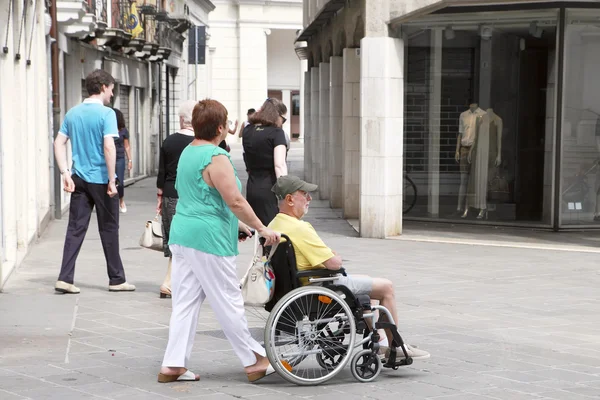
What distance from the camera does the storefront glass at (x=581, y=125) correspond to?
1580 cm

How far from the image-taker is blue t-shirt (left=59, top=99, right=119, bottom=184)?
9.62 m

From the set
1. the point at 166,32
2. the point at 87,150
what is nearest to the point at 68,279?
the point at 87,150

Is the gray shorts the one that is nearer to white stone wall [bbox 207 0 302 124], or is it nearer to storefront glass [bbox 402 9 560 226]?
storefront glass [bbox 402 9 560 226]

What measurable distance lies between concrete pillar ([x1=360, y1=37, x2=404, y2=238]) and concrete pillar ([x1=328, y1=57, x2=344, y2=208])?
201 inches

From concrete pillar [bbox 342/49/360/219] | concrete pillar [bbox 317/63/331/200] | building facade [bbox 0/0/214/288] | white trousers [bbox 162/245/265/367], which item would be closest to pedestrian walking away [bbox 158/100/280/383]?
white trousers [bbox 162/245/265/367]

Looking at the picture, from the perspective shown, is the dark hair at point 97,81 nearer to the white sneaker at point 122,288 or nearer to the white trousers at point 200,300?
the white sneaker at point 122,288

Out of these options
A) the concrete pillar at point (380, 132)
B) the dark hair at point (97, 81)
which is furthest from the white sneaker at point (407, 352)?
the concrete pillar at point (380, 132)

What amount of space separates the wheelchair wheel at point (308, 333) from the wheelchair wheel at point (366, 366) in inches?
2.4

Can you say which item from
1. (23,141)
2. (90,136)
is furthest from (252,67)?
(90,136)

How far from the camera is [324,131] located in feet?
72.0

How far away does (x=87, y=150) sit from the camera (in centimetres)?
964

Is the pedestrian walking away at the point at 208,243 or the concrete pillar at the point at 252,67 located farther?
the concrete pillar at the point at 252,67

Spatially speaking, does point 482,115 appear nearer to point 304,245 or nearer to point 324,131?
point 324,131

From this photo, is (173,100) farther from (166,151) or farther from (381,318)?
(381,318)
